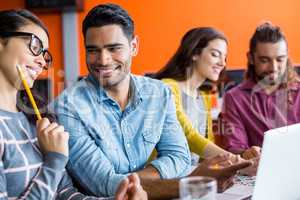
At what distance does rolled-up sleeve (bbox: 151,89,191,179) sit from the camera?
173 cm

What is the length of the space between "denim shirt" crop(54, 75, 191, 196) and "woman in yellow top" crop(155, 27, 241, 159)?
0.51 meters

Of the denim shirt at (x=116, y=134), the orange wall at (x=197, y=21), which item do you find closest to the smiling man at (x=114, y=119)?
the denim shirt at (x=116, y=134)

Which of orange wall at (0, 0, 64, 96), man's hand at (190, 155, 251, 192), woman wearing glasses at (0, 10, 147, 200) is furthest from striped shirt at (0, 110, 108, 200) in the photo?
orange wall at (0, 0, 64, 96)

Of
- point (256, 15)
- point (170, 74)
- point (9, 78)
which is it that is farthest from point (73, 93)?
point (256, 15)

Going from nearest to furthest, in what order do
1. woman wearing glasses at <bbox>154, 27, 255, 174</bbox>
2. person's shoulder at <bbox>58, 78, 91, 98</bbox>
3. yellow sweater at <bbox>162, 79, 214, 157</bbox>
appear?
person's shoulder at <bbox>58, 78, 91, 98</bbox>, yellow sweater at <bbox>162, 79, 214, 157</bbox>, woman wearing glasses at <bbox>154, 27, 255, 174</bbox>

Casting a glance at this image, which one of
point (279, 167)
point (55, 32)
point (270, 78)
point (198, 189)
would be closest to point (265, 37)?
point (270, 78)

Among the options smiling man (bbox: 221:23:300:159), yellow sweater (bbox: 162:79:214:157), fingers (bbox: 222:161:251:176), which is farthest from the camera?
smiling man (bbox: 221:23:300:159)

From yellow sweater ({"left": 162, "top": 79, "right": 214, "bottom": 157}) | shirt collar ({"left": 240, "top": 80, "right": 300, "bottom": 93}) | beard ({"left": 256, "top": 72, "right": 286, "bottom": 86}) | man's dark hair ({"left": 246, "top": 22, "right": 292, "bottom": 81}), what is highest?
man's dark hair ({"left": 246, "top": 22, "right": 292, "bottom": 81})

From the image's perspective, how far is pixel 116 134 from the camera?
1.70 metres

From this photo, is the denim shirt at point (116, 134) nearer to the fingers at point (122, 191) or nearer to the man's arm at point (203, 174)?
the man's arm at point (203, 174)

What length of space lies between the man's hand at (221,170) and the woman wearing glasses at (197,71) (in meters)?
0.88

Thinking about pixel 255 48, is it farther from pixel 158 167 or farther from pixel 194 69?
pixel 158 167

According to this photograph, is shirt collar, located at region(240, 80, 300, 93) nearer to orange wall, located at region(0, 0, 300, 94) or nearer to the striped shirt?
the striped shirt

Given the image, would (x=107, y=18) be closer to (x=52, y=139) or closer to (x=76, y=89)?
(x=76, y=89)
